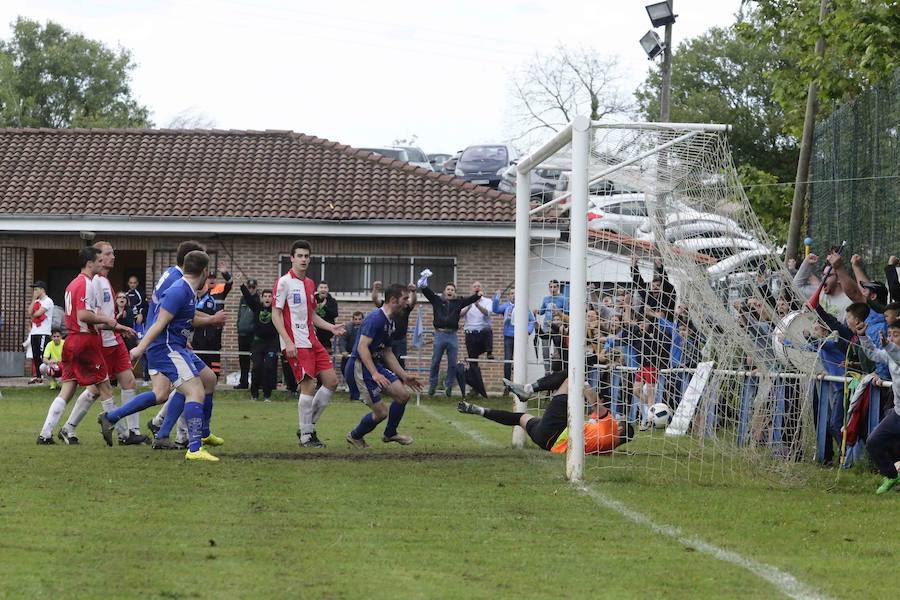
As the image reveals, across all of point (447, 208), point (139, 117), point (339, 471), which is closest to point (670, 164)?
point (339, 471)

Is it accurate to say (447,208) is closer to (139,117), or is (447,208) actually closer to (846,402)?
(846,402)

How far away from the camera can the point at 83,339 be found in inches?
520

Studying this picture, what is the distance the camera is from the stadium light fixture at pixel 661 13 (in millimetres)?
25688

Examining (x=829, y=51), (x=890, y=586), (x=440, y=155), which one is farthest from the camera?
(x=440, y=155)

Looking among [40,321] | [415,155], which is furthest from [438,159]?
[40,321]

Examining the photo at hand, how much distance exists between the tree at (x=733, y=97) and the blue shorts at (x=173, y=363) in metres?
44.5

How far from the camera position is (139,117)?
7175cm

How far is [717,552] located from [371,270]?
20.8 m

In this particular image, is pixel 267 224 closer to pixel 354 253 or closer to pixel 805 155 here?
pixel 354 253

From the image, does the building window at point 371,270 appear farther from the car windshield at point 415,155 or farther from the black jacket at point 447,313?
the car windshield at point 415,155

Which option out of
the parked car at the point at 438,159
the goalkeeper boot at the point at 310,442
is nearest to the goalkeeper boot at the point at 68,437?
the goalkeeper boot at the point at 310,442

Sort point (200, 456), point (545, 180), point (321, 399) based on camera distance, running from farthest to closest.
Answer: point (545, 180), point (321, 399), point (200, 456)

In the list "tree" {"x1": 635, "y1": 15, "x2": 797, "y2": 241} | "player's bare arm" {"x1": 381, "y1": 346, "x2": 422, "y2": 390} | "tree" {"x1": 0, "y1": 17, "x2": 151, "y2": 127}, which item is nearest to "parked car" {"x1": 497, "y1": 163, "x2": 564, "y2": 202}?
"player's bare arm" {"x1": 381, "y1": 346, "x2": 422, "y2": 390}

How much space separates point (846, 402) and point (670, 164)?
282cm
